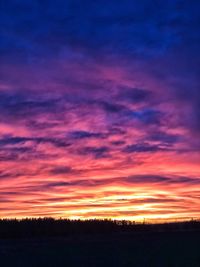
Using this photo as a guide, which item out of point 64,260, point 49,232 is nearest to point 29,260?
point 64,260

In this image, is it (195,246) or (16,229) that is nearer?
(195,246)

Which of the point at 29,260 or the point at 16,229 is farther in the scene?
the point at 16,229

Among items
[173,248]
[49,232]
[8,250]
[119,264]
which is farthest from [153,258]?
[49,232]

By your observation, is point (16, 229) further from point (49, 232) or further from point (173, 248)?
point (173, 248)

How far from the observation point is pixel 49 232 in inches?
3625

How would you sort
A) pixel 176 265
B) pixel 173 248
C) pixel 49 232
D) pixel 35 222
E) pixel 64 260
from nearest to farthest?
pixel 176 265, pixel 64 260, pixel 173 248, pixel 49 232, pixel 35 222

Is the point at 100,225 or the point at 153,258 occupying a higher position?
the point at 100,225

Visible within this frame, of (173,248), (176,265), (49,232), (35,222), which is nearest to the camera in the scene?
(176,265)

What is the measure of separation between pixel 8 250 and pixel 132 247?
1032 cm

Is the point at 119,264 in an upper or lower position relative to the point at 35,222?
lower

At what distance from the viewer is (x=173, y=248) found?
148 ft

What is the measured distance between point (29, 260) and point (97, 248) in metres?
9.30

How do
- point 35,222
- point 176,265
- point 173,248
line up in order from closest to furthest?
point 176,265
point 173,248
point 35,222

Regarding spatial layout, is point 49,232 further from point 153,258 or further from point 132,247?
point 153,258
